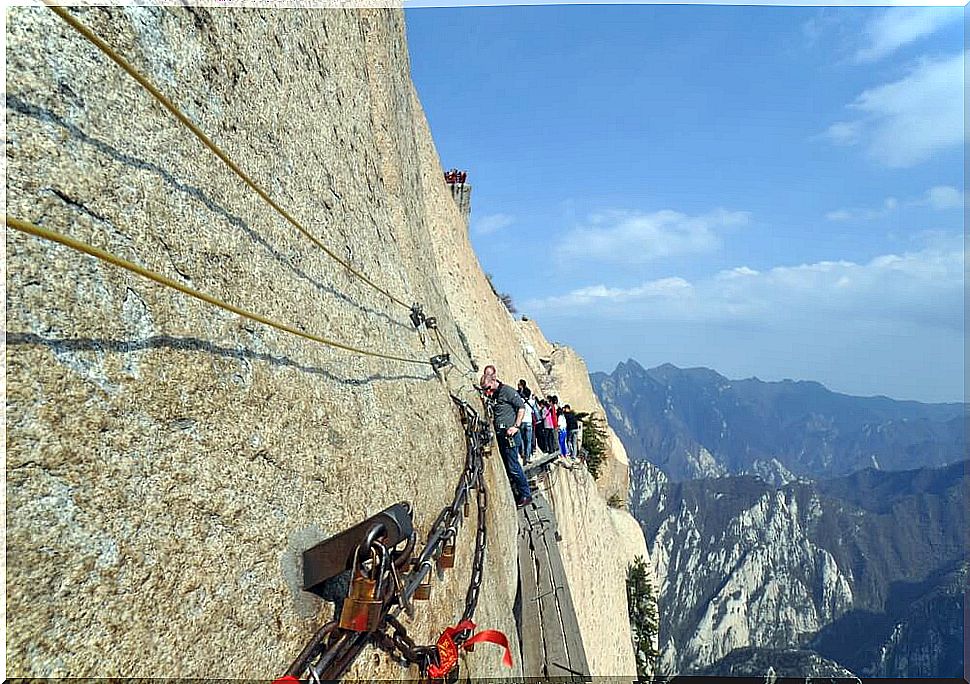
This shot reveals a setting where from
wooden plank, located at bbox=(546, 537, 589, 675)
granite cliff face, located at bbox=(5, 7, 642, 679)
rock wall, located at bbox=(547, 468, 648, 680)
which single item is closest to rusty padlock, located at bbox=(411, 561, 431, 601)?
granite cliff face, located at bbox=(5, 7, 642, 679)

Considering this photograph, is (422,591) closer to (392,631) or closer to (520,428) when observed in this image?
(392,631)

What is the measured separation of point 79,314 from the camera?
192cm

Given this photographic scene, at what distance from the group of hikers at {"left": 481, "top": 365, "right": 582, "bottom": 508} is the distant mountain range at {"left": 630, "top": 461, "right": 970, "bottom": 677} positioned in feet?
172

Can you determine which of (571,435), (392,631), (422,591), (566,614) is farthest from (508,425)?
(571,435)

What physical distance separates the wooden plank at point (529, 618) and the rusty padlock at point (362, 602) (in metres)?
5.81

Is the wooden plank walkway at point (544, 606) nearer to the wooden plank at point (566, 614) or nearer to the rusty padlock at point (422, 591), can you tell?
the wooden plank at point (566, 614)

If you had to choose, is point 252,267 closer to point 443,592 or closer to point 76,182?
point 76,182

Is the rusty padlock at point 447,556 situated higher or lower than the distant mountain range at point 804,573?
higher

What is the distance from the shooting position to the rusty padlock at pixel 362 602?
2.44m

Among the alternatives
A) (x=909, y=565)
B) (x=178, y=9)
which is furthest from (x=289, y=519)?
(x=909, y=565)

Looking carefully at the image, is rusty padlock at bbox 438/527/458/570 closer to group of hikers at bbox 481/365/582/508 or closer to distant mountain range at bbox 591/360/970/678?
group of hikers at bbox 481/365/582/508

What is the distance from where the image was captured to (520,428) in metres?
10.7

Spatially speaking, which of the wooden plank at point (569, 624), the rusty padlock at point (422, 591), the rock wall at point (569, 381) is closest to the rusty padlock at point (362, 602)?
the rusty padlock at point (422, 591)

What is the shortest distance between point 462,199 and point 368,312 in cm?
2075
